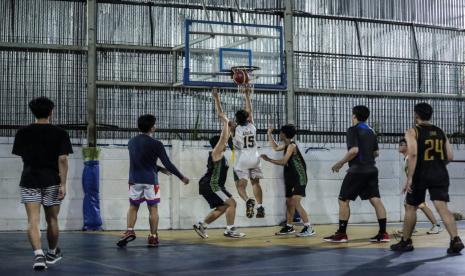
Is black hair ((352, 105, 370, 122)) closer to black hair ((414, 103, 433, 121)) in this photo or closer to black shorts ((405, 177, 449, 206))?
black hair ((414, 103, 433, 121))

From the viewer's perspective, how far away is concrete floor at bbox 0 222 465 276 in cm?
841

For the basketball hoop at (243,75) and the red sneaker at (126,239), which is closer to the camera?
the red sneaker at (126,239)

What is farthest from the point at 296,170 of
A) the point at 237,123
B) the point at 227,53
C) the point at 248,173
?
the point at 227,53

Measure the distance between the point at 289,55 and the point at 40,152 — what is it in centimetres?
1031

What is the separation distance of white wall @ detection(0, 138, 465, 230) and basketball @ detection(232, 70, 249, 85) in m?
2.44

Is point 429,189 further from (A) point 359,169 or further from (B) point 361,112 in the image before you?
(B) point 361,112

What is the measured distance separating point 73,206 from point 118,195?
0.94 meters

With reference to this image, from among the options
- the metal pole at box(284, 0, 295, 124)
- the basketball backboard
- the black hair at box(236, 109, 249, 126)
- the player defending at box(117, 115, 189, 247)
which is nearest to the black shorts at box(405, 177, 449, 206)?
the player defending at box(117, 115, 189, 247)

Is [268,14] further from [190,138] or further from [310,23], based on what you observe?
[190,138]

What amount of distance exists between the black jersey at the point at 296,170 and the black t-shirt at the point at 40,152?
235 inches

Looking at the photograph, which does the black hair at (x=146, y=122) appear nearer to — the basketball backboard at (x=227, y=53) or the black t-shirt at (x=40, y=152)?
the black t-shirt at (x=40, y=152)

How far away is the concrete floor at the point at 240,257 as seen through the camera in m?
8.41

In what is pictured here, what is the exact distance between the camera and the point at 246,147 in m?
14.3

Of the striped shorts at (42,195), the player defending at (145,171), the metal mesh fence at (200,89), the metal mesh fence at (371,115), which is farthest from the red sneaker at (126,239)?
the metal mesh fence at (371,115)
